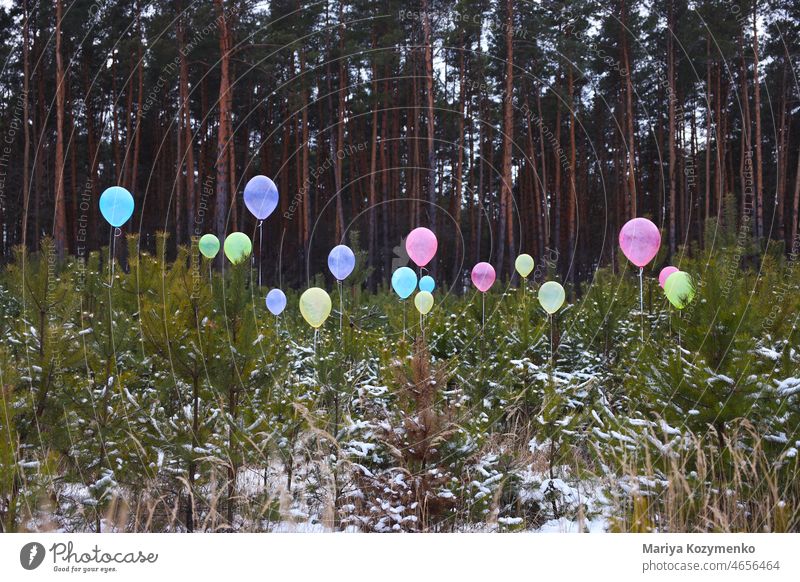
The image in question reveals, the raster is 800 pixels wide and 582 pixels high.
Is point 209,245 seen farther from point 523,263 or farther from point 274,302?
point 523,263

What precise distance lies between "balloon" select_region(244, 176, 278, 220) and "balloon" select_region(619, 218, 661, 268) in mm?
2782

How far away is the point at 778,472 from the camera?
3004 mm

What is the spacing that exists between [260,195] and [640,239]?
9.66 ft

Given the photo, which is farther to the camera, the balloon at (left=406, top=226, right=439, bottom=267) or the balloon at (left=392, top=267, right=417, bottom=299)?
the balloon at (left=392, top=267, right=417, bottom=299)

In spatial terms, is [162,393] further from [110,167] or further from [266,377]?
[110,167]

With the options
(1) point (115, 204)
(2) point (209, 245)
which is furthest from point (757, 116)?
(2) point (209, 245)

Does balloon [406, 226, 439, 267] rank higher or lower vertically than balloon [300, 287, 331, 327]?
higher

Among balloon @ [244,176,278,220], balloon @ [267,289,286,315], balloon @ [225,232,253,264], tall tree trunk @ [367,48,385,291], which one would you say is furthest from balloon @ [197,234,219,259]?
tall tree trunk @ [367,48,385,291]

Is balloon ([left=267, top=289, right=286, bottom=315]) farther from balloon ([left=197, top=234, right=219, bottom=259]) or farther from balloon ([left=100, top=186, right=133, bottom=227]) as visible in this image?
balloon ([left=100, top=186, right=133, bottom=227])

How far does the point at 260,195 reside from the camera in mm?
4715

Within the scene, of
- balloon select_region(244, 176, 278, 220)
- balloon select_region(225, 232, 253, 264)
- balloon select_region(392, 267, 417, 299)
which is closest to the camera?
balloon select_region(244, 176, 278, 220)

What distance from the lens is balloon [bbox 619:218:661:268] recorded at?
4402 mm

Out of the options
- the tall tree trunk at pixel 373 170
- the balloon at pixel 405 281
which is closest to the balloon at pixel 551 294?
the balloon at pixel 405 281
